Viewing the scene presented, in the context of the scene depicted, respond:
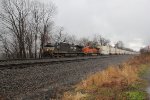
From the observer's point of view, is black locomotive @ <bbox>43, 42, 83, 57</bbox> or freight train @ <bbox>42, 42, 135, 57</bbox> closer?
black locomotive @ <bbox>43, 42, 83, 57</bbox>

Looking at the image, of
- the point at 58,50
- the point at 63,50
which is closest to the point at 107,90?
the point at 58,50

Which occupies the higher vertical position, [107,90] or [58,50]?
[58,50]

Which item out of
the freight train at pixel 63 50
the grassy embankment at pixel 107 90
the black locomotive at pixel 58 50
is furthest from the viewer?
the freight train at pixel 63 50

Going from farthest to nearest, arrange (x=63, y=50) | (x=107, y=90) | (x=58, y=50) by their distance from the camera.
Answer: (x=63, y=50), (x=58, y=50), (x=107, y=90)

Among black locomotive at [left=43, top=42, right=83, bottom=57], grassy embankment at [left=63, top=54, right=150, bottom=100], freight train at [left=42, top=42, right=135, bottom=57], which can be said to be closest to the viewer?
grassy embankment at [left=63, top=54, right=150, bottom=100]

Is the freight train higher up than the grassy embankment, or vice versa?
the freight train

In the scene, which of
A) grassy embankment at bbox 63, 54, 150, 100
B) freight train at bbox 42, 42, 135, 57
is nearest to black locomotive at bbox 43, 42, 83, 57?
freight train at bbox 42, 42, 135, 57

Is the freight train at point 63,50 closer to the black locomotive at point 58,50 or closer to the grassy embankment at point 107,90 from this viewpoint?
the black locomotive at point 58,50

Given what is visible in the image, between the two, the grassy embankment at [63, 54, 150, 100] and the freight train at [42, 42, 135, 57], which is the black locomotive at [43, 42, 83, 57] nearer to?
the freight train at [42, 42, 135, 57]

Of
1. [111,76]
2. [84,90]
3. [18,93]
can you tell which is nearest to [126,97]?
[84,90]

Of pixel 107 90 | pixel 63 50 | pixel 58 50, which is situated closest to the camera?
pixel 107 90

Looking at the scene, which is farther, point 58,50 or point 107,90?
point 58,50

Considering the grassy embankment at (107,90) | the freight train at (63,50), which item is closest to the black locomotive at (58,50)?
the freight train at (63,50)

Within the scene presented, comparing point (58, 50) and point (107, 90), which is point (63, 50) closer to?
point (58, 50)
